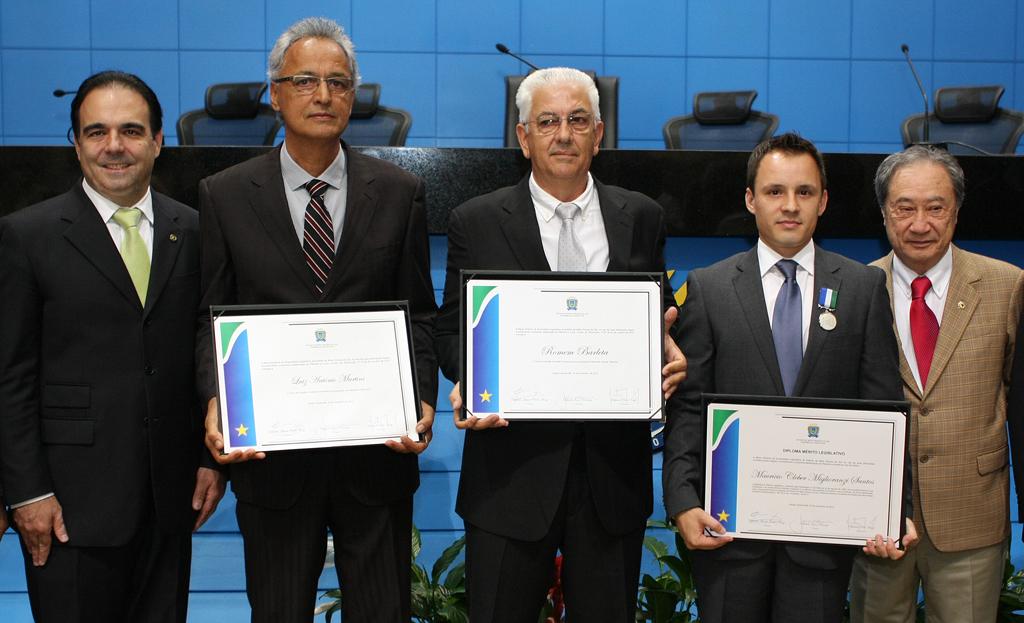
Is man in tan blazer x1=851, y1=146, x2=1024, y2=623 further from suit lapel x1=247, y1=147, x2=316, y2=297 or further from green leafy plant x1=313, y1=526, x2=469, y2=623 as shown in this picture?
suit lapel x1=247, y1=147, x2=316, y2=297

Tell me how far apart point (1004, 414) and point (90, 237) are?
221 cm

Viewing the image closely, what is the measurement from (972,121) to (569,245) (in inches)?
185

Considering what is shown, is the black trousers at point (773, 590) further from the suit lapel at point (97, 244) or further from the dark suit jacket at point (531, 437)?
the suit lapel at point (97, 244)

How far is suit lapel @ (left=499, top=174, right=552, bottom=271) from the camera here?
6.84ft

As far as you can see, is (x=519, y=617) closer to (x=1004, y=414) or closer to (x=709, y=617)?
(x=709, y=617)

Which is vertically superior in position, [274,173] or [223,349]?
[274,173]

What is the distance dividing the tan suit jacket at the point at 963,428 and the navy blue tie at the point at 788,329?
43 cm

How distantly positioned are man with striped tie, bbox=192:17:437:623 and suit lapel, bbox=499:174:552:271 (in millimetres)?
217

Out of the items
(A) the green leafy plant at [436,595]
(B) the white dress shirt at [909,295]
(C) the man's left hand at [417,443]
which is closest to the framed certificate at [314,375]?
(C) the man's left hand at [417,443]

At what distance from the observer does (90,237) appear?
2117 mm

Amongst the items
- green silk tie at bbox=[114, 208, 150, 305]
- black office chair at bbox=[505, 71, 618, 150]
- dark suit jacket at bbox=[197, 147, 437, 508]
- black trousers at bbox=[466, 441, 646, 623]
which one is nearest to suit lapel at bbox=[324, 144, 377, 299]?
dark suit jacket at bbox=[197, 147, 437, 508]

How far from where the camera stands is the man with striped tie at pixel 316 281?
2.00m

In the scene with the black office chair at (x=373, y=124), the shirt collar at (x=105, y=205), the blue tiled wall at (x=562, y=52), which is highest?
the blue tiled wall at (x=562, y=52)

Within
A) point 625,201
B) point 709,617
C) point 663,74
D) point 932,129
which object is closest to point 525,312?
point 625,201
